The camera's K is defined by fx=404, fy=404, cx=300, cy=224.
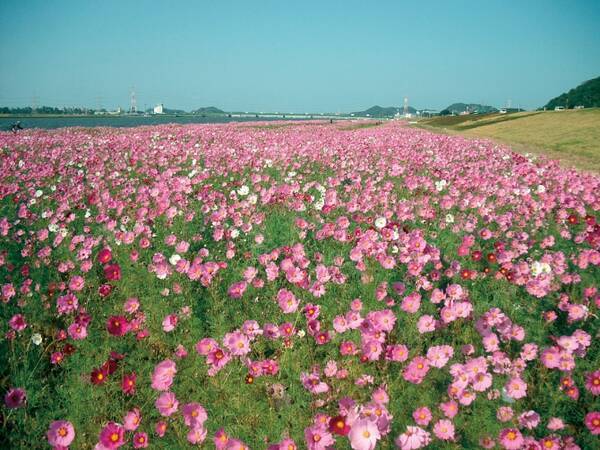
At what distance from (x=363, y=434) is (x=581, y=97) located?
358 feet

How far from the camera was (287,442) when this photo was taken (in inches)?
57.4

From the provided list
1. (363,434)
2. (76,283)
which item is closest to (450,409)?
(363,434)

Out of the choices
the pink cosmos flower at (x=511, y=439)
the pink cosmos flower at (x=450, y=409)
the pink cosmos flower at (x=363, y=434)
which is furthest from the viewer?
the pink cosmos flower at (x=450, y=409)

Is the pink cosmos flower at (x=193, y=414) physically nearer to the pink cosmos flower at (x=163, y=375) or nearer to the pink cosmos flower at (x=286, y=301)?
the pink cosmos flower at (x=163, y=375)

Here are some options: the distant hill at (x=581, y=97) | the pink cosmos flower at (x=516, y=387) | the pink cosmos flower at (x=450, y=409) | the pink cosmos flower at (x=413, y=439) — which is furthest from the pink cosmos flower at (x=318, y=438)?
the distant hill at (x=581, y=97)

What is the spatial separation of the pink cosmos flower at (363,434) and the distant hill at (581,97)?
94557 mm

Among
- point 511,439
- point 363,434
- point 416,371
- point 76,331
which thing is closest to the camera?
point 363,434

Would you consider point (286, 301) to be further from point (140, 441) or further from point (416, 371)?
point (140, 441)

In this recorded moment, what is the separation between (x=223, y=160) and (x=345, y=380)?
702 cm

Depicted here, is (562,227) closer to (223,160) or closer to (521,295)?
(521,295)

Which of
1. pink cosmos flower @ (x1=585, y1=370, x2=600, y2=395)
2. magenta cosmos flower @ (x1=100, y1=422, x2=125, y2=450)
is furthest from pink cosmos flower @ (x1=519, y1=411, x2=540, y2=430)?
magenta cosmos flower @ (x1=100, y1=422, x2=125, y2=450)

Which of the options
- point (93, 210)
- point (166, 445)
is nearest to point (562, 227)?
point (166, 445)

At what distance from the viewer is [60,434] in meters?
1.54

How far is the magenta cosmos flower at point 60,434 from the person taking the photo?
151 centimetres
